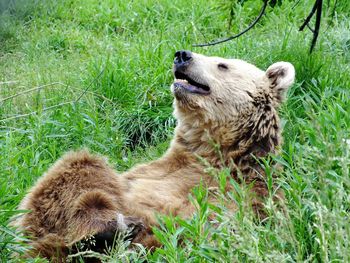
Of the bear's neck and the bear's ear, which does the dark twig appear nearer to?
the bear's ear

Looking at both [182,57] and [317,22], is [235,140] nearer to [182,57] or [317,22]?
[182,57]

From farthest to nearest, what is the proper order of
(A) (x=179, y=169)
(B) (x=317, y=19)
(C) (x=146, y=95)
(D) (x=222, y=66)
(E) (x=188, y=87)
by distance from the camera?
1. (C) (x=146, y=95)
2. (B) (x=317, y=19)
3. (D) (x=222, y=66)
4. (E) (x=188, y=87)
5. (A) (x=179, y=169)

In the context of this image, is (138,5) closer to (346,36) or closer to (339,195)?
(346,36)

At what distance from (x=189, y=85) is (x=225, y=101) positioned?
11.4 inches

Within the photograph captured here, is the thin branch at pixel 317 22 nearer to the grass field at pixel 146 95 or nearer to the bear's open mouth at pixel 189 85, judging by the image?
the grass field at pixel 146 95

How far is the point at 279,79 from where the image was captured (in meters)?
5.88

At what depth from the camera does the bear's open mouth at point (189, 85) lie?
228 inches

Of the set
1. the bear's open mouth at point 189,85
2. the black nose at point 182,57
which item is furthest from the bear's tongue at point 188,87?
the black nose at point 182,57

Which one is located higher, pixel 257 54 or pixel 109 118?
pixel 257 54

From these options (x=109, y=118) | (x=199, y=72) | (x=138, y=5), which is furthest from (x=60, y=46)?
(x=199, y=72)

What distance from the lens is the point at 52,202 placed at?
186 inches

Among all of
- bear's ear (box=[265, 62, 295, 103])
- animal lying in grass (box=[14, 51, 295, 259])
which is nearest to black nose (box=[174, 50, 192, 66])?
animal lying in grass (box=[14, 51, 295, 259])

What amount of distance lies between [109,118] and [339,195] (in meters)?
4.11

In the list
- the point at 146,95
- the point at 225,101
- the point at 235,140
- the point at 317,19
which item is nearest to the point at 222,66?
the point at 225,101
